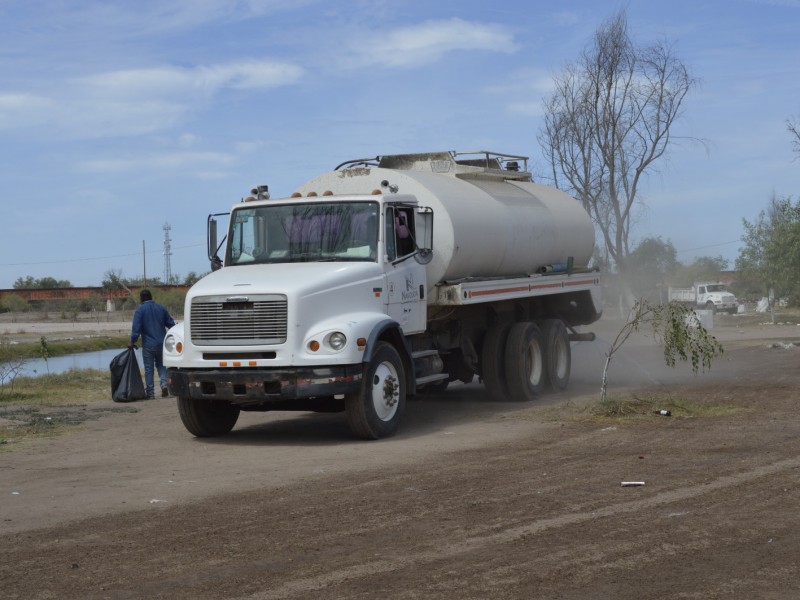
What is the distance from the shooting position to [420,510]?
809 centimetres

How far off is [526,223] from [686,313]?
2.81 meters

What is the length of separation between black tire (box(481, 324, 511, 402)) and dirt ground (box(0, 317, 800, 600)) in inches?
87.6

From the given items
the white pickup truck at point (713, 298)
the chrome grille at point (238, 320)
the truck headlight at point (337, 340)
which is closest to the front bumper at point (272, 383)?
the truck headlight at point (337, 340)

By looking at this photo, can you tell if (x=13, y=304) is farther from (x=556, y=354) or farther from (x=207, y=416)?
(x=207, y=416)

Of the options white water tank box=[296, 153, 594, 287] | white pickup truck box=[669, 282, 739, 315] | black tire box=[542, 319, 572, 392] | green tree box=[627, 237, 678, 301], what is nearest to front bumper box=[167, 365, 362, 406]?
white water tank box=[296, 153, 594, 287]

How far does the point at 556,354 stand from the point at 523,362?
1726 mm

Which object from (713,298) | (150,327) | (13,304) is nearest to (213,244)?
(150,327)

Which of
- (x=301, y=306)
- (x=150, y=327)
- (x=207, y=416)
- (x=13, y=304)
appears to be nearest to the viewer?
(x=301, y=306)

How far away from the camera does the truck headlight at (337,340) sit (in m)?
11.8

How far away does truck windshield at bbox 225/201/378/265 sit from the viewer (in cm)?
1295

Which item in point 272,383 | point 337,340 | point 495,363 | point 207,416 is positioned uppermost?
point 337,340

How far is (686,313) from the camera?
16.0 metres

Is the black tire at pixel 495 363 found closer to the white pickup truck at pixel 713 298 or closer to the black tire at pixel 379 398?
the black tire at pixel 379 398

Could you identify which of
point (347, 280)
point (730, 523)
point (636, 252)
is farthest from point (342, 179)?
point (636, 252)
